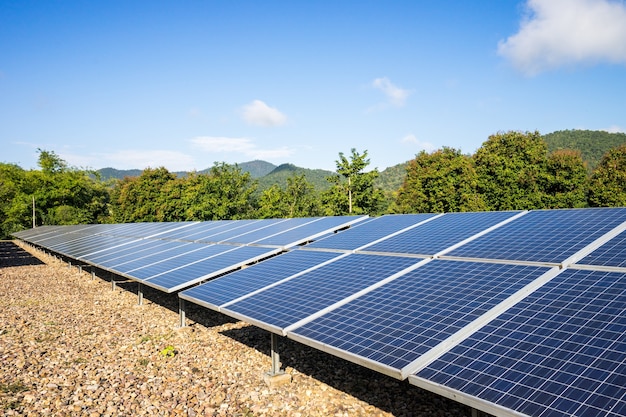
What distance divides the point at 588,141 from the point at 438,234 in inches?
4222

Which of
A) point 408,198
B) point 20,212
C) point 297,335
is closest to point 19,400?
point 297,335

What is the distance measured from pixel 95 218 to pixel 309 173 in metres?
98.2

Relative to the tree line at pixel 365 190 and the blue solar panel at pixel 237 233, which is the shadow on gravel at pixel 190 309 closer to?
the blue solar panel at pixel 237 233

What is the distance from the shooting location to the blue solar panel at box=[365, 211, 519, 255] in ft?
31.2

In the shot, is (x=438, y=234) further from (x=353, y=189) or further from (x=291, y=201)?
(x=291, y=201)

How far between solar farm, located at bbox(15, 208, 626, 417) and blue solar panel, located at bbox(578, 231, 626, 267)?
3 cm

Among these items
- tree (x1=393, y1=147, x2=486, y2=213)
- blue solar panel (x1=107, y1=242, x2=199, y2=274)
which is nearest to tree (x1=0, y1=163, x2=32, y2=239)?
tree (x1=393, y1=147, x2=486, y2=213)

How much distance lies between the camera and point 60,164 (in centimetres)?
8675

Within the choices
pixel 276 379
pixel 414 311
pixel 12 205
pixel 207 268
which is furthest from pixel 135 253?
pixel 12 205

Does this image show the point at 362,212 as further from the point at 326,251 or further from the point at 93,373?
the point at 93,373

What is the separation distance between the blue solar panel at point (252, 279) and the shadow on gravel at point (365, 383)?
1858mm

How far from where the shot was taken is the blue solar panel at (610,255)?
248 inches

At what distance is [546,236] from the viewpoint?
27.3 ft

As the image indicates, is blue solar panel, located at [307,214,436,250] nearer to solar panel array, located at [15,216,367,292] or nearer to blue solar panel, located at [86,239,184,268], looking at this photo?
solar panel array, located at [15,216,367,292]
